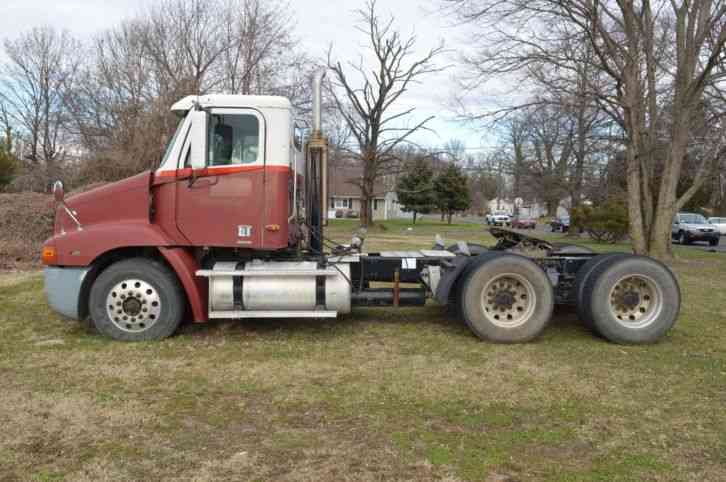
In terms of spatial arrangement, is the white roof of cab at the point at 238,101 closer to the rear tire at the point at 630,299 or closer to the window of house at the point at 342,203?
the rear tire at the point at 630,299

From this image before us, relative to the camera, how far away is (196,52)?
2970cm

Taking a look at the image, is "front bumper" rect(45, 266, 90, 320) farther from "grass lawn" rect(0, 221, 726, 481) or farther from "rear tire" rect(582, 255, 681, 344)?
"rear tire" rect(582, 255, 681, 344)

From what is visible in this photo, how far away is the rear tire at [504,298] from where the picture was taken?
609 centimetres

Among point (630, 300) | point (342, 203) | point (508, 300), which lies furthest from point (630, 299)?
point (342, 203)

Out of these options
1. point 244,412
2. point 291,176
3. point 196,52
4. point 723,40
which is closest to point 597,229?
point 723,40

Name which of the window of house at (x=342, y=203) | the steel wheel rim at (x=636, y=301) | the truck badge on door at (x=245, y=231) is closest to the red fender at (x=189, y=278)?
the truck badge on door at (x=245, y=231)

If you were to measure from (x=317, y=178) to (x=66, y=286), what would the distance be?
10.0 feet

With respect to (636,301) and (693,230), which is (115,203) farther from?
(693,230)

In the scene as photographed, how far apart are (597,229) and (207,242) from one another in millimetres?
26324

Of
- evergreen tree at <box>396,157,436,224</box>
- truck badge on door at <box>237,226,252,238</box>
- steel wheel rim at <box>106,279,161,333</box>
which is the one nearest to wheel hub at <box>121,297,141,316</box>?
steel wheel rim at <box>106,279,161,333</box>

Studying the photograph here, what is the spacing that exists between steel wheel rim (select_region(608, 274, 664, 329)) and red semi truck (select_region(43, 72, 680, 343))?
11 mm

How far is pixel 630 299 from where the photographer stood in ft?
20.5

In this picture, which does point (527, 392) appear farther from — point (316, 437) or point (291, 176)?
point (291, 176)

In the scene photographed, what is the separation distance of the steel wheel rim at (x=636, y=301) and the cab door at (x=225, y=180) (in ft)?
13.4
